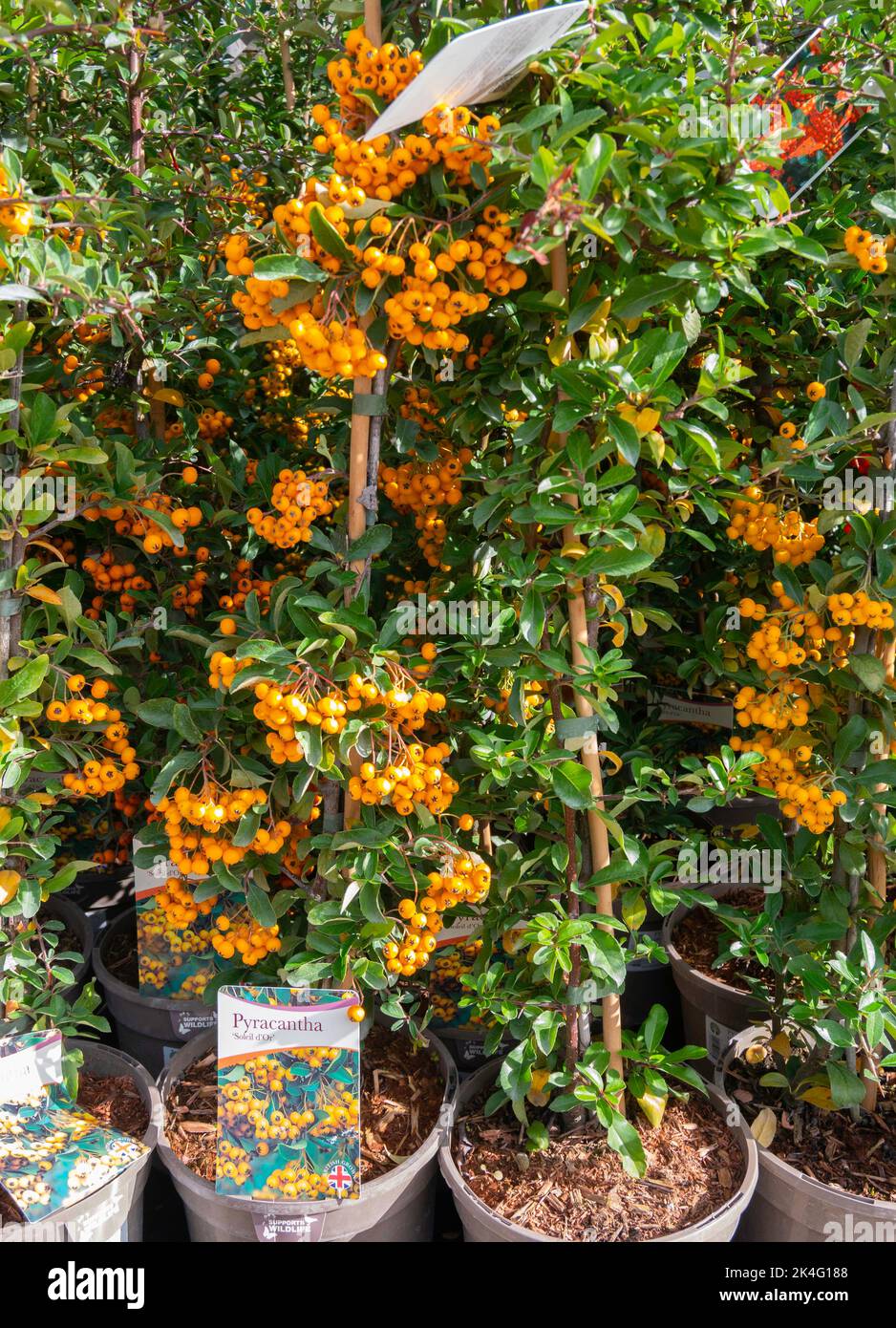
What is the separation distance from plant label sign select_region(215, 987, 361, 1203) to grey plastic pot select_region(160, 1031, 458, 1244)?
0.09 ft

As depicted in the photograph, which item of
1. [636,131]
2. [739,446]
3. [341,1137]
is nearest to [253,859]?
[341,1137]

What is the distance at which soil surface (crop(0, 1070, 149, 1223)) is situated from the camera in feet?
5.59

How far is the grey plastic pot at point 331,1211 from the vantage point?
1.48m

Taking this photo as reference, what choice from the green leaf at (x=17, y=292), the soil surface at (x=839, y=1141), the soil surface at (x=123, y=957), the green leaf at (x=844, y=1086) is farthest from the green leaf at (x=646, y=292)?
the soil surface at (x=123, y=957)

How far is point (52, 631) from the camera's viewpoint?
1.62 metres

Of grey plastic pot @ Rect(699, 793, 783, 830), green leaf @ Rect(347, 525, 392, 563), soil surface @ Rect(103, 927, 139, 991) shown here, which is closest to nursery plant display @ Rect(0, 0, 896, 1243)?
green leaf @ Rect(347, 525, 392, 563)

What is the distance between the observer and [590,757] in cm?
149

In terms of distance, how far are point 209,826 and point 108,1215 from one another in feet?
2.08

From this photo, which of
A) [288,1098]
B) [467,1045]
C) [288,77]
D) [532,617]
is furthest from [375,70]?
[467,1045]

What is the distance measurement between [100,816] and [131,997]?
490mm

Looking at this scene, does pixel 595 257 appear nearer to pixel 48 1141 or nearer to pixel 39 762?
pixel 39 762

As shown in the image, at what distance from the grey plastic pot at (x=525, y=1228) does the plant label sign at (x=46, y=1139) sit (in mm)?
504

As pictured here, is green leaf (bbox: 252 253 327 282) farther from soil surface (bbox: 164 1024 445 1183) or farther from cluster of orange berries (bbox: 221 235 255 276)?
soil surface (bbox: 164 1024 445 1183)

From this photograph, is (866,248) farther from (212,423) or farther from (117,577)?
(117,577)
